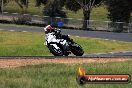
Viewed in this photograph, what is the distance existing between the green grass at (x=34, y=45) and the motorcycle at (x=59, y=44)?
33.9ft

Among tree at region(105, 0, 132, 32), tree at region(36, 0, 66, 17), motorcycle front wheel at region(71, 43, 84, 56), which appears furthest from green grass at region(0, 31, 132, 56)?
tree at region(36, 0, 66, 17)

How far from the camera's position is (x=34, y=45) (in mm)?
34000

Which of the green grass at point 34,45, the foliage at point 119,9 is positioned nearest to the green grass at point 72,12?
the foliage at point 119,9

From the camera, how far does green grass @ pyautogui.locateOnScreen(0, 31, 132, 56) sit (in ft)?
105

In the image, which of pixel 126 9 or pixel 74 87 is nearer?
pixel 74 87

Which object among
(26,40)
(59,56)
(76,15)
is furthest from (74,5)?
(59,56)

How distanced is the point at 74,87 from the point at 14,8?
253ft

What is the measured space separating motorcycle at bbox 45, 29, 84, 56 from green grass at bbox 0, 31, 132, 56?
33.9 ft

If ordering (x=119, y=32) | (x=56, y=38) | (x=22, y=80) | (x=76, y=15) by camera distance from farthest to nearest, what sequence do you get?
(x=76, y=15), (x=119, y=32), (x=56, y=38), (x=22, y=80)

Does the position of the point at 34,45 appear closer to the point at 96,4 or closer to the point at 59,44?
the point at 59,44

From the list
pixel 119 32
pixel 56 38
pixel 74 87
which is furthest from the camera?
pixel 119 32

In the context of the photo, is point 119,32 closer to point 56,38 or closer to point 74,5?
point 74,5

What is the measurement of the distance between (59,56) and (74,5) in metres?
42.5

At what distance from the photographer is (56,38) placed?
790 inches
